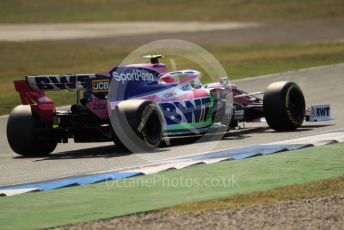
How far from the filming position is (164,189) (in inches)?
434

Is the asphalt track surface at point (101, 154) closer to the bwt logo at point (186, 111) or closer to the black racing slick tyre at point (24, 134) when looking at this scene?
the black racing slick tyre at point (24, 134)

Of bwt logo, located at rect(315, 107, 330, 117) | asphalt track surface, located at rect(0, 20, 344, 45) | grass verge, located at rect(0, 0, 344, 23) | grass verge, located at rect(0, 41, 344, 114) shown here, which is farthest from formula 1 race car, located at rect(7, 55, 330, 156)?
grass verge, located at rect(0, 0, 344, 23)

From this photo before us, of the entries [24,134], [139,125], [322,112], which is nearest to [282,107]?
[322,112]

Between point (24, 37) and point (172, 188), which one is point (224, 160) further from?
point (24, 37)

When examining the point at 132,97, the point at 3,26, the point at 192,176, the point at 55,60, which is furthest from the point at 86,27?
the point at 192,176

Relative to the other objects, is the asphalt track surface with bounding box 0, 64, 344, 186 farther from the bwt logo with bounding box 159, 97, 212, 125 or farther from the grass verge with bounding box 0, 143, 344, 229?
the grass verge with bounding box 0, 143, 344, 229

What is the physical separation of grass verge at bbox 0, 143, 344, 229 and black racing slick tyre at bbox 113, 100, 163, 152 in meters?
2.01

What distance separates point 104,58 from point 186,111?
Result: 2302 centimetres

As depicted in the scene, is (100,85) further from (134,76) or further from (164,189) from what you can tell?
(164,189)

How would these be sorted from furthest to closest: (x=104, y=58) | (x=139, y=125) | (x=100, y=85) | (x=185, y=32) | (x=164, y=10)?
(x=164, y=10)
(x=185, y=32)
(x=104, y=58)
(x=100, y=85)
(x=139, y=125)

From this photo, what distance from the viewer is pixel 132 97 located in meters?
15.6

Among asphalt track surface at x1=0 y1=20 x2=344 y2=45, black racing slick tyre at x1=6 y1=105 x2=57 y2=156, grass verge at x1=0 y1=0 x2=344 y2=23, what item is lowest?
black racing slick tyre at x1=6 y1=105 x2=57 y2=156

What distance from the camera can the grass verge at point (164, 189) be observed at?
9.80 m

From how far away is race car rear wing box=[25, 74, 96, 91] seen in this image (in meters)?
15.3
